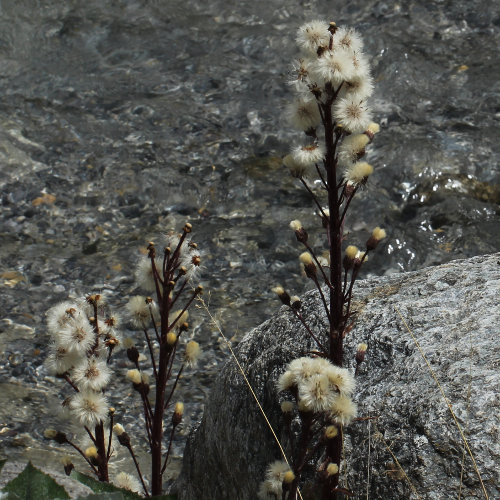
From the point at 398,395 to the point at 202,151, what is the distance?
4.32 m

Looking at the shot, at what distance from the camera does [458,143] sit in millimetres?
6125

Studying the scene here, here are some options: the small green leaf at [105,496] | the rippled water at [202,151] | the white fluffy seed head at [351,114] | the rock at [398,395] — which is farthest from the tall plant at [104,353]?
the rippled water at [202,151]

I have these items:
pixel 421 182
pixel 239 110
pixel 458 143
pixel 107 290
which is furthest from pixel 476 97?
pixel 107 290

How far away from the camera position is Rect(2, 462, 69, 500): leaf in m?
1.28

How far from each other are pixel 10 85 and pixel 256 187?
96.8 inches

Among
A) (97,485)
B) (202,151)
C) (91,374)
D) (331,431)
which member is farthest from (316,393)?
(202,151)

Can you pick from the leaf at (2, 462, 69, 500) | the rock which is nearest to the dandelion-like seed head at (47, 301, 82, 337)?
the rock

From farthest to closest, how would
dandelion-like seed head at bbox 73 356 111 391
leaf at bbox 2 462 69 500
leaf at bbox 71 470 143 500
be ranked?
1. dandelion-like seed head at bbox 73 356 111 391
2. leaf at bbox 71 470 143 500
3. leaf at bbox 2 462 69 500

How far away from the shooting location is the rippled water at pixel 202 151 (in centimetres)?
523

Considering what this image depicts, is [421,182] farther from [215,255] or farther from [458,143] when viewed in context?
[215,255]

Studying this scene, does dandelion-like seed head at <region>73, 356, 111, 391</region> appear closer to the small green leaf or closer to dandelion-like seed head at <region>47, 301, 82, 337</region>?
dandelion-like seed head at <region>47, 301, 82, 337</region>

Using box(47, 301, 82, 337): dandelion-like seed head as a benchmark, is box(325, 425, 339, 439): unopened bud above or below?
below

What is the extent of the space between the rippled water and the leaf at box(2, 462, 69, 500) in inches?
114

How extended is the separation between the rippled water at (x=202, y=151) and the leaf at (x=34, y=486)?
2.89 meters
